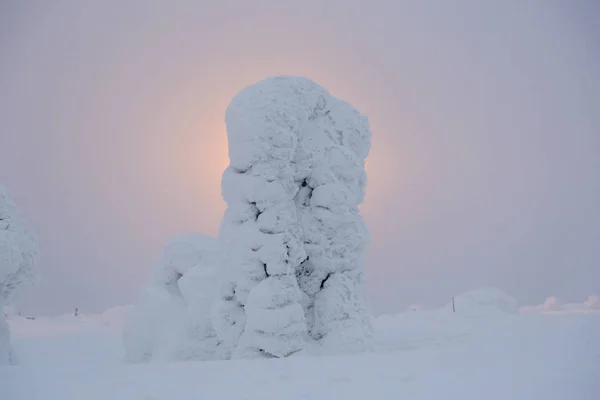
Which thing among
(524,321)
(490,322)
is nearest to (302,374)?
Answer: (524,321)

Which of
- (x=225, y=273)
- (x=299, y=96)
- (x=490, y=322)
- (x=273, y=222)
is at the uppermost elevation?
(x=299, y=96)

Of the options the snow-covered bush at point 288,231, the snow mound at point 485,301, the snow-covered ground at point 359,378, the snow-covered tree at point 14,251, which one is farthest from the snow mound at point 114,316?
the snow-covered ground at point 359,378

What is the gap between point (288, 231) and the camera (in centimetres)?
1061

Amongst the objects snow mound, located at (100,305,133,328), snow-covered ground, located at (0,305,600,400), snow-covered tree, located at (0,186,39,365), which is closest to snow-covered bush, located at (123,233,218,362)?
snow-covered tree, located at (0,186,39,365)

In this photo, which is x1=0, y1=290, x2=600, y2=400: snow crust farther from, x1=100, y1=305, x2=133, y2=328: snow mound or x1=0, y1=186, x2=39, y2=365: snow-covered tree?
x1=100, y1=305, x2=133, y2=328: snow mound

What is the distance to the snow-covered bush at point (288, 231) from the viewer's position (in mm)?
10109

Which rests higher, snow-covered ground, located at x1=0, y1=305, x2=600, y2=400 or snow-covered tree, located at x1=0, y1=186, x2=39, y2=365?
snow-covered tree, located at x1=0, y1=186, x2=39, y2=365

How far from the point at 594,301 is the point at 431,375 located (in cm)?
2656

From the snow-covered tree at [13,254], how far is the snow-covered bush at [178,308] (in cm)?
327

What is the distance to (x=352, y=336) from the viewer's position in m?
10.6

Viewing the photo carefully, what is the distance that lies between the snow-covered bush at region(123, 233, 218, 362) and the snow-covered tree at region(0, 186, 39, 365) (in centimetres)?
327

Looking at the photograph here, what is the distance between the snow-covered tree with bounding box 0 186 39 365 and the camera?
13.8 metres

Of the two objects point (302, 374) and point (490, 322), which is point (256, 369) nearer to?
point (302, 374)

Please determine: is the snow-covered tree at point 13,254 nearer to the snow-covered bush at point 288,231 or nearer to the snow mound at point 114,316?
the snow-covered bush at point 288,231
